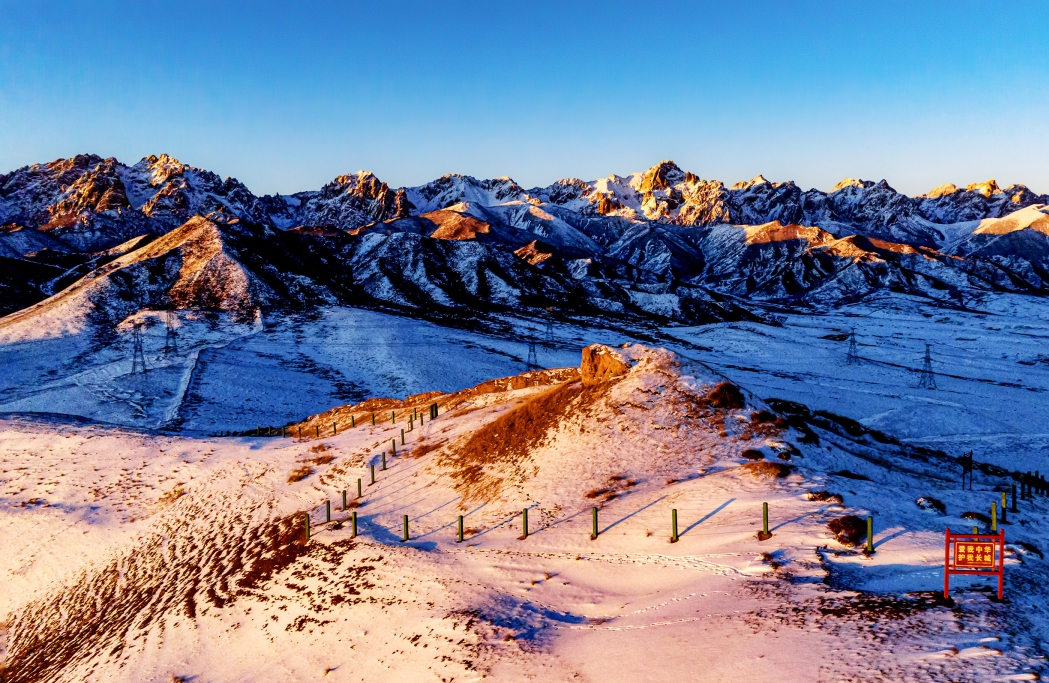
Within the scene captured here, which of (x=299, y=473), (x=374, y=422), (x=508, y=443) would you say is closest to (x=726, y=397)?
(x=508, y=443)

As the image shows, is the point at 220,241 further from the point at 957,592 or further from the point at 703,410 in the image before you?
the point at 957,592

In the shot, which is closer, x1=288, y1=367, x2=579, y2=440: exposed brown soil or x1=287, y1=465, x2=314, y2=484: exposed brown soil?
x1=287, y1=465, x2=314, y2=484: exposed brown soil

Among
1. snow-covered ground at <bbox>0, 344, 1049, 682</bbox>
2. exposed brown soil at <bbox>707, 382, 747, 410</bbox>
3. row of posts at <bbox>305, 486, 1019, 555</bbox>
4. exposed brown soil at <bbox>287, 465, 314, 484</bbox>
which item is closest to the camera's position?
snow-covered ground at <bbox>0, 344, 1049, 682</bbox>

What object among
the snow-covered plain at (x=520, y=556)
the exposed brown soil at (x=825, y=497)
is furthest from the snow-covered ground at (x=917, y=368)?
the exposed brown soil at (x=825, y=497)

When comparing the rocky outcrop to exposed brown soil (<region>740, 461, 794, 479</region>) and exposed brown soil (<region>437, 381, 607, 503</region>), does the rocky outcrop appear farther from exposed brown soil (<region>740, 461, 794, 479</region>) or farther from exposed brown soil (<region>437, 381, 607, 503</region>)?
exposed brown soil (<region>740, 461, 794, 479</region>)

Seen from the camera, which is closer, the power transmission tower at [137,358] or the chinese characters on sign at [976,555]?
the chinese characters on sign at [976,555]

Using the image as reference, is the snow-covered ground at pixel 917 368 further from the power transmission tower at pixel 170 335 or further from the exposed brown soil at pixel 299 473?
the power transmission tower at pixel 170 335

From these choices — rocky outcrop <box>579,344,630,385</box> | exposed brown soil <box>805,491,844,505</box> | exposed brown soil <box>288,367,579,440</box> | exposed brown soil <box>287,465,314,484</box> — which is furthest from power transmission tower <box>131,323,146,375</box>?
exposed brown soil <box>805,491,844,505</box>
